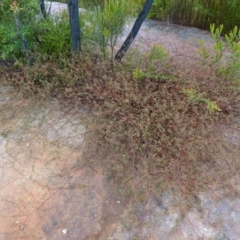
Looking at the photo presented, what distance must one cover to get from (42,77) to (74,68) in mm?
220

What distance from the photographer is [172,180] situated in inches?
57.2

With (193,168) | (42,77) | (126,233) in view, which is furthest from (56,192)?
(42,77)

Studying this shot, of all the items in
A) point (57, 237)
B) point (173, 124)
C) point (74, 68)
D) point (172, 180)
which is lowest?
point (57, 237)

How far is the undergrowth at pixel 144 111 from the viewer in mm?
1483

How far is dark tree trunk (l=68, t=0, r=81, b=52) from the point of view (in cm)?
176

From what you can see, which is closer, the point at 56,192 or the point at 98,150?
the point at 56,192

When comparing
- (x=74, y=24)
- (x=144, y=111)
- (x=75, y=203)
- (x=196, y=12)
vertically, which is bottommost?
(x=75, y=203)

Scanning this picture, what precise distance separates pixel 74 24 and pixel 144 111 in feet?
2.35

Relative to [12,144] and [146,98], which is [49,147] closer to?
[12,144]

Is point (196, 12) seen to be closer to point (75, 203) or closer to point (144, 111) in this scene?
point (144, 111)

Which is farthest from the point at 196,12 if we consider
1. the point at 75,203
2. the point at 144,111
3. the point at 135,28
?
the point at 75,203

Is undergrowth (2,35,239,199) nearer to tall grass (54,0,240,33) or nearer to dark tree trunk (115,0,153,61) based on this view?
dark tree trunk (115,0,153,61)

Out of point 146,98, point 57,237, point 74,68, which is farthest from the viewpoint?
point 74,68

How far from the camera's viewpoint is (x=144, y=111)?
1.65 metres
